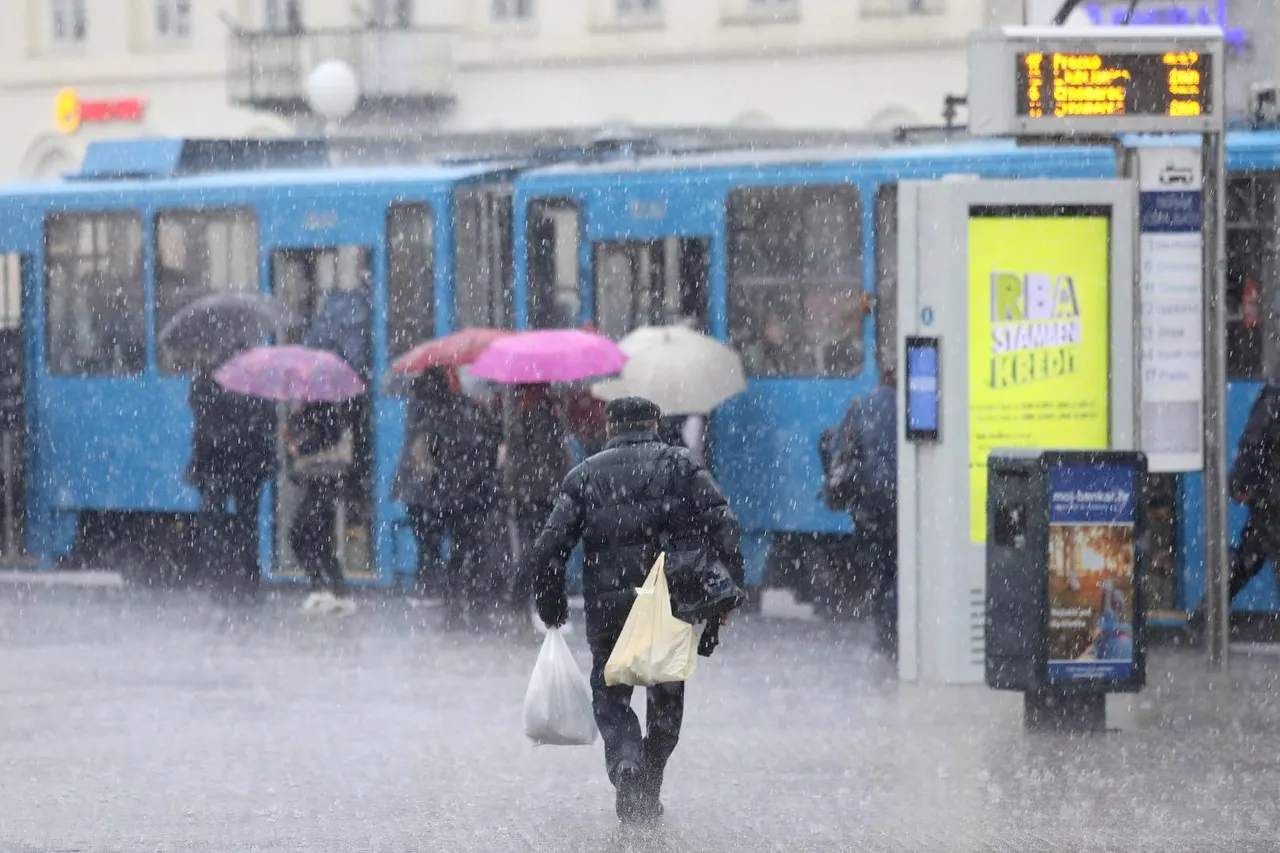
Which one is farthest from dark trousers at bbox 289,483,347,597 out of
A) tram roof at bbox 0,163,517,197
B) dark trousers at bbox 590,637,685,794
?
dark trousers at bbox 590,637,685,794

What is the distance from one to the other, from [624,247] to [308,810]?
9.41m

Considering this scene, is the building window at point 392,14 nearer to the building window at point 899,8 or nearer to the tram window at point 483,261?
the building window at point 899,8

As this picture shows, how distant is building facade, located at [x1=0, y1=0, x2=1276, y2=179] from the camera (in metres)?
40.8

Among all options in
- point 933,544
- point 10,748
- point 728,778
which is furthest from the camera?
point 933,544

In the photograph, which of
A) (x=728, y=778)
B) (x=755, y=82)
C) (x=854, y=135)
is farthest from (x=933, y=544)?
(x=755, y=82)

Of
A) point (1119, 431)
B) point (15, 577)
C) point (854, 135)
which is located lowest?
point (15, 577)

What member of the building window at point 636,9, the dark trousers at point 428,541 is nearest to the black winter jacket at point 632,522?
the dark trousers at point 428,541

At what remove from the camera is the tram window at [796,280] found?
18.7m

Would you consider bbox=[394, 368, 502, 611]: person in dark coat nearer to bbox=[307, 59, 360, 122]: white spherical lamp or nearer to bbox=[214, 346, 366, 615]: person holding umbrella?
bbox=[214, 346, 366, 615]: person holding umbrella

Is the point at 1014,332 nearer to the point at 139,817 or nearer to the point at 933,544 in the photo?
the point at 933,544

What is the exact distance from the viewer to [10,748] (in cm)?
1243

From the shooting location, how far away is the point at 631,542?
10375 millimetres

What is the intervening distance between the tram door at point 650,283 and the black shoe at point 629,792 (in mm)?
9038

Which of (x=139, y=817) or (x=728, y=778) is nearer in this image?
(x=139, y=817)
